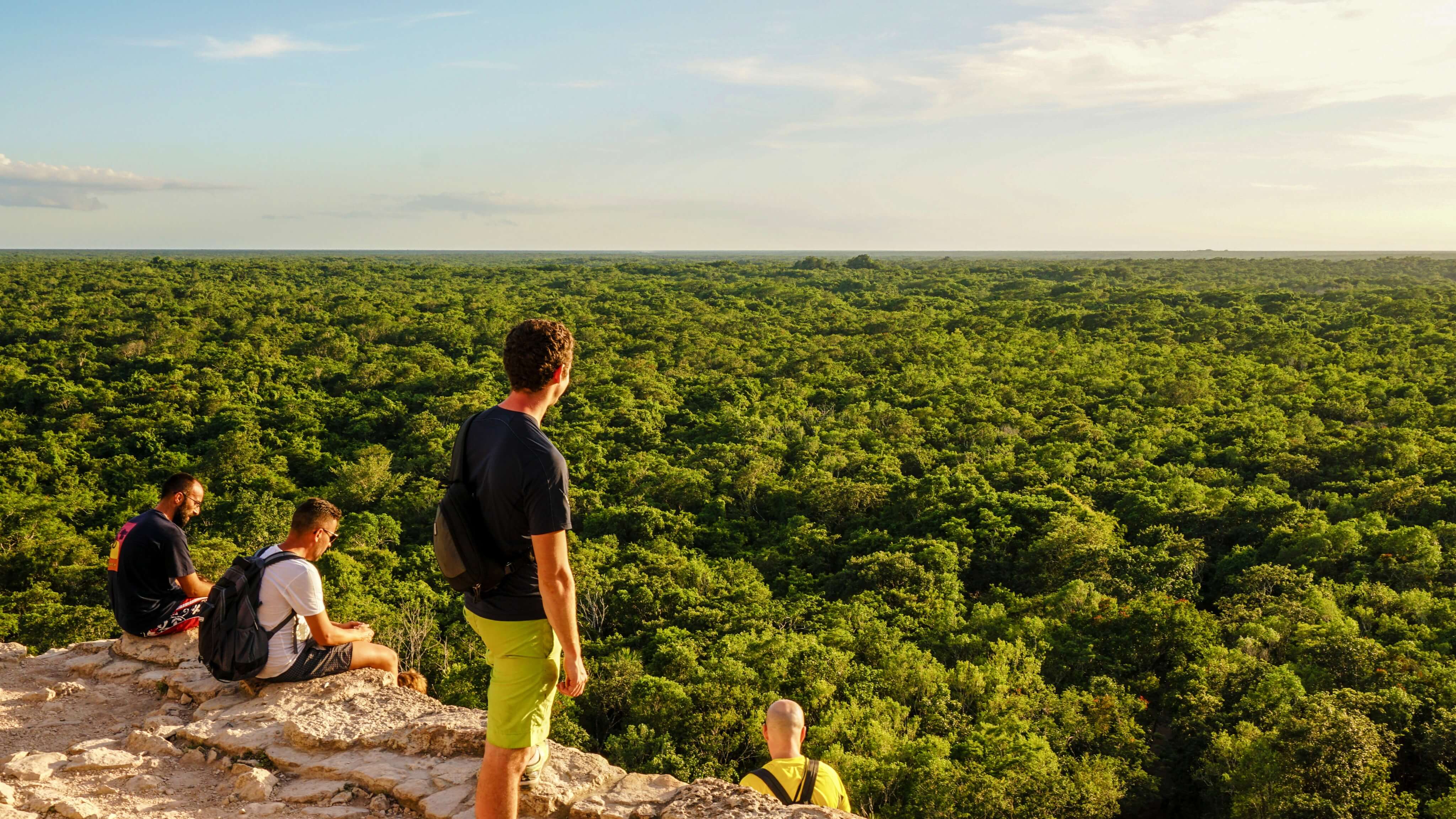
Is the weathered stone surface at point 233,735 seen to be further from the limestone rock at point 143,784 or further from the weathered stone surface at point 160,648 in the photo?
the weathered stone surface at point 160,648

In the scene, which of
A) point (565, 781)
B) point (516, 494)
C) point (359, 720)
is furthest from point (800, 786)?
point (359, 720)

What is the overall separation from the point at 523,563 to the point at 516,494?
339 mm

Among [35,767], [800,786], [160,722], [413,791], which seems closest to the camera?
[800,786]

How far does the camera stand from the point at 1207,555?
24.2m

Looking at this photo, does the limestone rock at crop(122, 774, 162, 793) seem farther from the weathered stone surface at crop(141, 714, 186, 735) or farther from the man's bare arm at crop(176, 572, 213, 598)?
the man's bare arm at crop(176, 572, 213, 598)

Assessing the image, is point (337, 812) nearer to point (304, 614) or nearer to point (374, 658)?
point (304, 614)

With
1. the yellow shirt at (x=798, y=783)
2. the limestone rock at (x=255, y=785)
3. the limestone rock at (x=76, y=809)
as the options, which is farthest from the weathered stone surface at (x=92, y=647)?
the yellow shirt at (x=798, y=783)

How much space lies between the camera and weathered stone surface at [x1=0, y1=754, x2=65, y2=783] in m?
4.15

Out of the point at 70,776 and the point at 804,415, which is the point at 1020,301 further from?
the point at 70,776

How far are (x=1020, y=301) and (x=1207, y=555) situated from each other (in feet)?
194

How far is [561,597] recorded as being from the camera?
3059 mm

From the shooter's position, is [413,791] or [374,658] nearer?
[413,791]

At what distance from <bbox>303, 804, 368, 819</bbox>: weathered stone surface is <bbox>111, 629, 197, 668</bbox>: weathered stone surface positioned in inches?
87.5

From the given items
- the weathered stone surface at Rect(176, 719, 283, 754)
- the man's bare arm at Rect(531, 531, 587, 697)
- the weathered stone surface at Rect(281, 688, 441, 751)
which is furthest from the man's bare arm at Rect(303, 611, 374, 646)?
the man's bare arm at Rect(531, 531, 587, 697)
